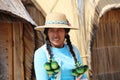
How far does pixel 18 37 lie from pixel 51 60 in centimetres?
384

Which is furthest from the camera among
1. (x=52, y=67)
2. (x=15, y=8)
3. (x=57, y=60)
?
(x=15, y=8)

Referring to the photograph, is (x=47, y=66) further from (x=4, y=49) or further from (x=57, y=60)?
(x=4, y=49)

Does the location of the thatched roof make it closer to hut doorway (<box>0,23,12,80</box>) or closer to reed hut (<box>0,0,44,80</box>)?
reed hut (<box>0,0,44,80</box>)

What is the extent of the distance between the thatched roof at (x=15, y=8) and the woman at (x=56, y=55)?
8.29ft

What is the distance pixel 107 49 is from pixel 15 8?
177cm

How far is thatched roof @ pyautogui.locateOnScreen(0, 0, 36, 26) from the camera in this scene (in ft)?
18.4

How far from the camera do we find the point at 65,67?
293cm

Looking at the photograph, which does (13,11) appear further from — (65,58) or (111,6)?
(65,58)

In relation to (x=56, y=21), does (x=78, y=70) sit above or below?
below

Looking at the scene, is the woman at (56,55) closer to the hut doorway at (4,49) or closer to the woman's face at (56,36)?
the woman's face at (56,36)

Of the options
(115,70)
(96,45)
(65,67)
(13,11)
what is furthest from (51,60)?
(115,70)

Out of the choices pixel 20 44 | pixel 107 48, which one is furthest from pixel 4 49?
pixel 107 48

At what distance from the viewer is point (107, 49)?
6672 millimetres

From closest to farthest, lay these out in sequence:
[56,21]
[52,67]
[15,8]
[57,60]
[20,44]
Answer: [52,67], [57,60], [56,21], [15,8], [20,44]
